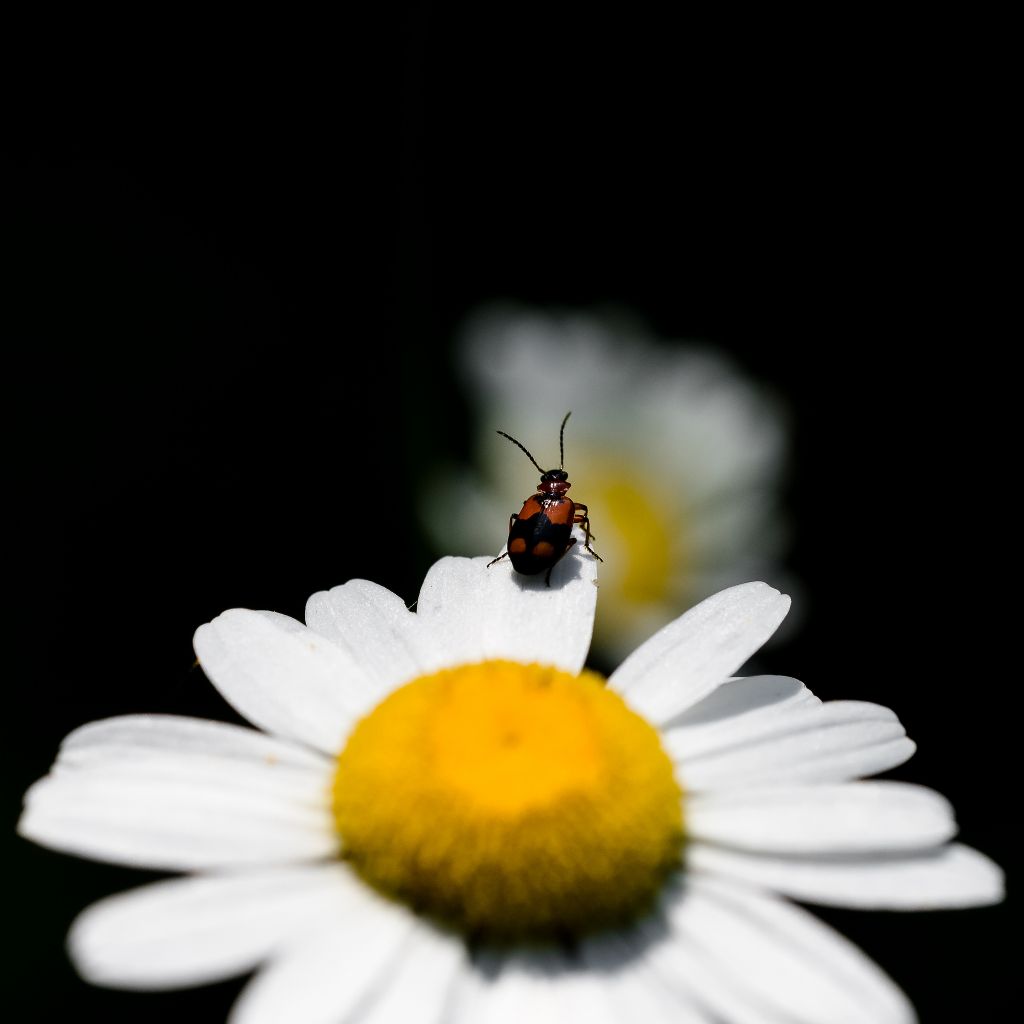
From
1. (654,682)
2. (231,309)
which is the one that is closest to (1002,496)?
(231,309)

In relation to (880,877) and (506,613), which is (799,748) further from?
(506,613)

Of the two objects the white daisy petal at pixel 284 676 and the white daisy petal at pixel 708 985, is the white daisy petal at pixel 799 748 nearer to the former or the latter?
the white daisy petal at pixel 708 985

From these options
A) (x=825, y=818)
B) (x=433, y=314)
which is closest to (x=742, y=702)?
(x=825, y=818)

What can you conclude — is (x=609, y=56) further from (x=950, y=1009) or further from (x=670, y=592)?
(x=950, y=1009)

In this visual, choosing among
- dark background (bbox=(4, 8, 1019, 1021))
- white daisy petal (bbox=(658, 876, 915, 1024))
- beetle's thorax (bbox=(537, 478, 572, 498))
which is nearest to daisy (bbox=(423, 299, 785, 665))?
dark background (bbox=(4, 8, 1019, 1021))

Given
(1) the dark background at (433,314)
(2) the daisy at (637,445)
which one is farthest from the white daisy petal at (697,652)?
(2) the daisy at (637,445)
